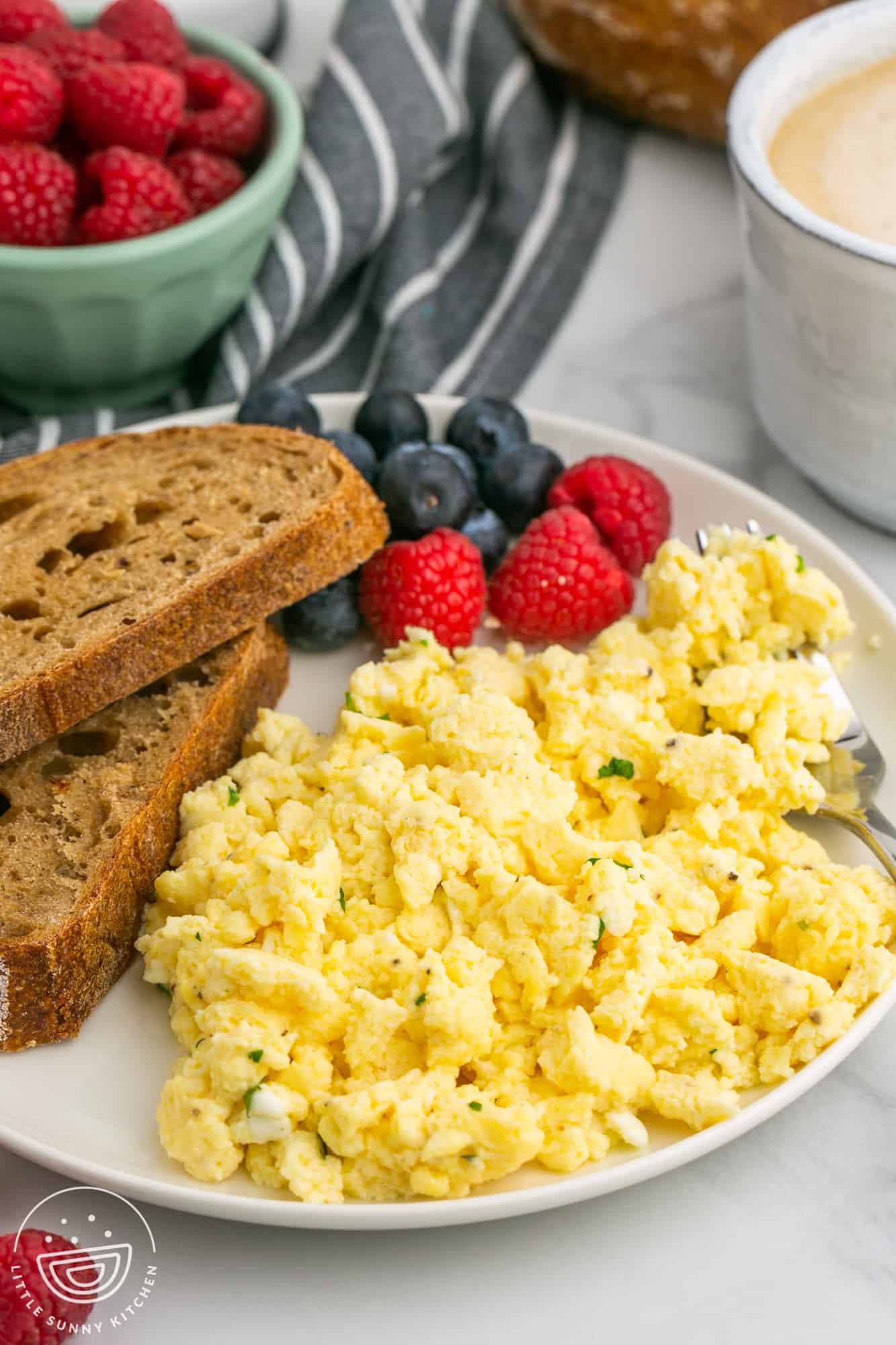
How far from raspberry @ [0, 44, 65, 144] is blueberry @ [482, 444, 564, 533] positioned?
A: 84cm

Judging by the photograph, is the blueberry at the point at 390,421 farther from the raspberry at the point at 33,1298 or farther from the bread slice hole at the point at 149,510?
the raspberry at the point at 33,1298

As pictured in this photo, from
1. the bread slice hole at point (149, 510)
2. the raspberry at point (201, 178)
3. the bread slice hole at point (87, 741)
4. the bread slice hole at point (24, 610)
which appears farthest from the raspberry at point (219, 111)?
the bread slice hole at point (87, 741)

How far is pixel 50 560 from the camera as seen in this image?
1.95 metres

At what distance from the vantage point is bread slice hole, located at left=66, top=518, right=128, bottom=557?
1.98 m

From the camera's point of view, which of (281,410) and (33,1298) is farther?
(281,410)

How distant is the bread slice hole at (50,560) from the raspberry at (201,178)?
2.13 ft

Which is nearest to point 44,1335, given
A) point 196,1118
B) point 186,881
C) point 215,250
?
point 196,1118

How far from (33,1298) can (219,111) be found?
177cm

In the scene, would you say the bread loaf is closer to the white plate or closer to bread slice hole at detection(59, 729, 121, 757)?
the white plate

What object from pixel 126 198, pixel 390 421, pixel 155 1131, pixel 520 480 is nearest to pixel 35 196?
pixel 126 198

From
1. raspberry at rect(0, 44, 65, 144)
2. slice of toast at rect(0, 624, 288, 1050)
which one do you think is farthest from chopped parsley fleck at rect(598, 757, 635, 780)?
raspberry at rect(0, 44, 65, 144)

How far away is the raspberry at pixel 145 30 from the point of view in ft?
7.39

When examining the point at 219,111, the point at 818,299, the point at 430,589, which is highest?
the point at 818,299

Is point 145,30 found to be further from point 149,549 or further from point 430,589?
point 430,589
